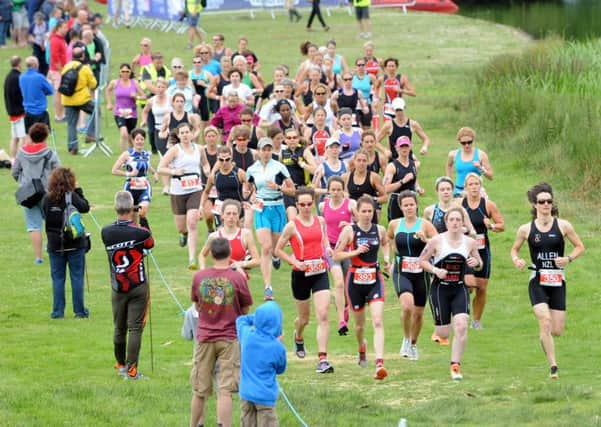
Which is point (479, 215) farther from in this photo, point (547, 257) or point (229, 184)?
point (229, 184)

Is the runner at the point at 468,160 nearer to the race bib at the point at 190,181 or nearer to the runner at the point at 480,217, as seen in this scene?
the runner at the point at 480,217

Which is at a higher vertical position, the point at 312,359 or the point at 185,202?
the point at 185,202

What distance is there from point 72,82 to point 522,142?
29.7 ft

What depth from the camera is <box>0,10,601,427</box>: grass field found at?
12.3 metres

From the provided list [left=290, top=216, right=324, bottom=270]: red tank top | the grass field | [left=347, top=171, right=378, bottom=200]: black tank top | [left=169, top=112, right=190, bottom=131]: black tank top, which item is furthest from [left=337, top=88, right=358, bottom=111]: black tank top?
[left=290, top=216, right=324, bottom=270]: red tank top

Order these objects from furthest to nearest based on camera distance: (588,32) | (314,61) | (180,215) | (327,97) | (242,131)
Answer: (588,32) < (314,61) < (327,97) < (180,215) < (242,131)

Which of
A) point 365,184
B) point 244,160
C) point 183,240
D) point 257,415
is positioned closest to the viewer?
point 257,415

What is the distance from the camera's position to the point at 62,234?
607 inches

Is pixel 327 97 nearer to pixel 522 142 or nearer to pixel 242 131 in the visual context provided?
pixel 242 131

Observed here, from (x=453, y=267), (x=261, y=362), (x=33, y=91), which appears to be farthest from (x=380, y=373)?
(x=33, y=91)

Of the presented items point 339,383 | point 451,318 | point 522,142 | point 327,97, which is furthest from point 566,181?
point 339,383

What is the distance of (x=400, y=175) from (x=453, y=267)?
410 centimetres

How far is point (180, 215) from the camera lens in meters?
19.1

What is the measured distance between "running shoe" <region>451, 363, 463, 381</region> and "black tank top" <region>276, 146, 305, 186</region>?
529 cm
